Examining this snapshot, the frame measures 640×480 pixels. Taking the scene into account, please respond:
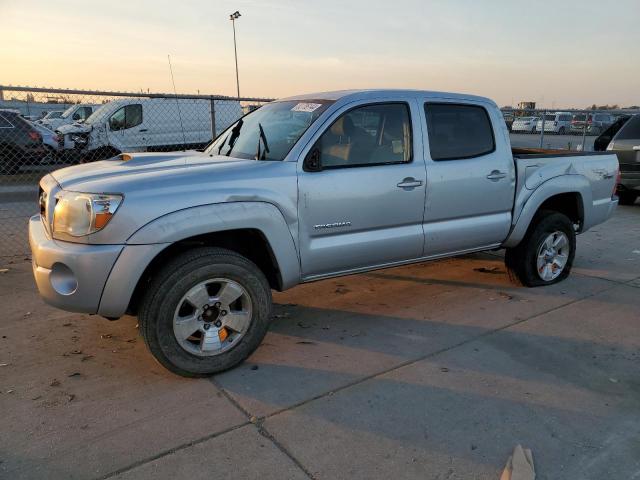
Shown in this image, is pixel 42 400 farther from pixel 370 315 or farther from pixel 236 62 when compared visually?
pixel 236 62

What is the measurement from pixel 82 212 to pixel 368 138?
2086 mm

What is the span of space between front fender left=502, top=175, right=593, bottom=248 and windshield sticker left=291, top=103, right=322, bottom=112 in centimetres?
212

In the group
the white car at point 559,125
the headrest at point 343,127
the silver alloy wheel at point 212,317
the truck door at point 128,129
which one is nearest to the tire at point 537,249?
the headrest at point 343,127

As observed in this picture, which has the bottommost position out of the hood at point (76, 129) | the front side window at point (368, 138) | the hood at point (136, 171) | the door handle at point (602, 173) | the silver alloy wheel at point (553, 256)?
the silver alloy wheel at point (553, 256)

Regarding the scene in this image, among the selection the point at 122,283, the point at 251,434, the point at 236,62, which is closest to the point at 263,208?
the point at 122,283

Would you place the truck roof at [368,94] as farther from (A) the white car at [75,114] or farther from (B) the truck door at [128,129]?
→ (A) the white car at [75,114]

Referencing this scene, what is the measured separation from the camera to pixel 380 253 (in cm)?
A: 391

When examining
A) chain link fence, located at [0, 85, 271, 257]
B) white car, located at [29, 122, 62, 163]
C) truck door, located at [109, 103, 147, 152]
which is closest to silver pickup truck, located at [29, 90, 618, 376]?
chain link fence, located at [0, 85, 271, 257]

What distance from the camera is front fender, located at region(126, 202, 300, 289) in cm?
294

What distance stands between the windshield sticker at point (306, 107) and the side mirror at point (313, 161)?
478 millimetres

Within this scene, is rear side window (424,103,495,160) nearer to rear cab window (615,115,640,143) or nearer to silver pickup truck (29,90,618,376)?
silver pickup truck (29,90,618,376)

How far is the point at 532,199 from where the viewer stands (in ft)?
15.5

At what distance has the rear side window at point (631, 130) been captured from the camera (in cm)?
917

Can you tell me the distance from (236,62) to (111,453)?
4811cm
